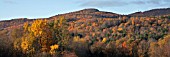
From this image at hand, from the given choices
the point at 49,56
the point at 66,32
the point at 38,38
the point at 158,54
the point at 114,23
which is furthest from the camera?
the point at 114,23

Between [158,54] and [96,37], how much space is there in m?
60.4

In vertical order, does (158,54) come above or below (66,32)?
below

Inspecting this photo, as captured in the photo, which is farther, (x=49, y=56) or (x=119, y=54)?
(x=119, y=54)

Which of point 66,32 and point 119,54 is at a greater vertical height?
point 66,32

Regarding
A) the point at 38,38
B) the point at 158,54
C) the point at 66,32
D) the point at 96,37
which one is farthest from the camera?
the point at 96,37

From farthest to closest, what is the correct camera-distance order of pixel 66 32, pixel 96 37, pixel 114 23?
pixel 114 23 → pixel 96 37 → pixel 66 32

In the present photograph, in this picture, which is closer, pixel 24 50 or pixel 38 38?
pixel 24 50

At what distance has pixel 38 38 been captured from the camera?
3386 inches

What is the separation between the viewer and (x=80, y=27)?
607 ft

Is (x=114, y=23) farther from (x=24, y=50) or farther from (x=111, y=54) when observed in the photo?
(x=24, y=50)

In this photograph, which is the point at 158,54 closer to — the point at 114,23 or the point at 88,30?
the point at 88,30

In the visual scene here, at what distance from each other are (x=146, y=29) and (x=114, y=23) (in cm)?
2280

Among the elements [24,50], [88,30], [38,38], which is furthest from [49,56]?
[88,30]

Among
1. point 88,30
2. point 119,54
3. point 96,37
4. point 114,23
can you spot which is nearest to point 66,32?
point 119,54
